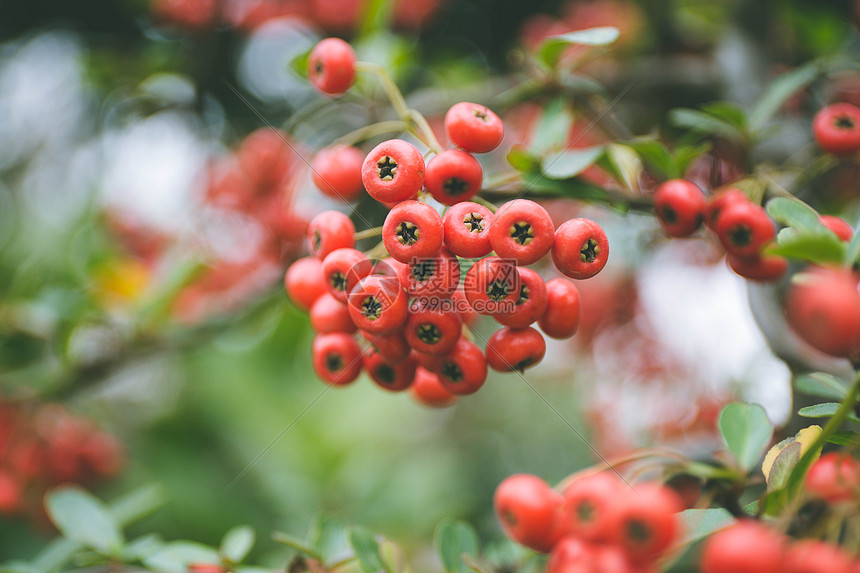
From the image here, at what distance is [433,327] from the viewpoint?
844 millimetres

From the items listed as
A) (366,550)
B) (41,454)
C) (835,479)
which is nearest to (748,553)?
(835,479)

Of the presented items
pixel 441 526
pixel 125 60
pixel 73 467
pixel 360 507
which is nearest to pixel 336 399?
pixel 360 507

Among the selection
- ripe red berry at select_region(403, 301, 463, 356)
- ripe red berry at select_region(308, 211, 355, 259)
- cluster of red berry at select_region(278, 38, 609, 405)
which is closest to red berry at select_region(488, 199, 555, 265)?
cluster of red berry at select_region(278, 38, 609, 405)

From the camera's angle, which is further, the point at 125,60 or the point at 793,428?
the point at 125,60

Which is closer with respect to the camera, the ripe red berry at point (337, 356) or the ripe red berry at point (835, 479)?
the ripe red berry at point (835, 479)

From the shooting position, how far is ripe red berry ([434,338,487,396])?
893mm

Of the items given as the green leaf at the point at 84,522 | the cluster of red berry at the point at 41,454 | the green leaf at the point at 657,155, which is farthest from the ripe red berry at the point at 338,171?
the cluster of red berry at the point at 41,454

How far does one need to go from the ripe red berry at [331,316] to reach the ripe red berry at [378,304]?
0.11m

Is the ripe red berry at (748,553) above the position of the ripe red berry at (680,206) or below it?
below

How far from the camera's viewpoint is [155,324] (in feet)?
5.77

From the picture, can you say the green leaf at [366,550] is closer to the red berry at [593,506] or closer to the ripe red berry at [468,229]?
the red berry at [593,506]

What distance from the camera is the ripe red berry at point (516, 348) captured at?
890 mm

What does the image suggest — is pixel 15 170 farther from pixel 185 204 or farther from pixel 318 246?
pixel 318 246

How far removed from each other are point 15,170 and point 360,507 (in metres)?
2.63
